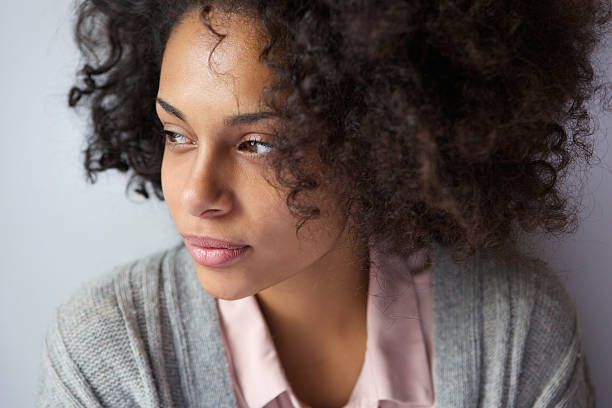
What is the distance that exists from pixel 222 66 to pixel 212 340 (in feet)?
1.84

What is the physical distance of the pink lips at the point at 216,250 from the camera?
3.17ft

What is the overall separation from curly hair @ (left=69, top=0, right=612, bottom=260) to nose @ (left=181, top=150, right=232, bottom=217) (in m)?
0.09

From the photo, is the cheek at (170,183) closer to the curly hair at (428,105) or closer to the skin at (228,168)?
the skin at (228,168)

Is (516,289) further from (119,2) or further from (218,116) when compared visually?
(119,2)

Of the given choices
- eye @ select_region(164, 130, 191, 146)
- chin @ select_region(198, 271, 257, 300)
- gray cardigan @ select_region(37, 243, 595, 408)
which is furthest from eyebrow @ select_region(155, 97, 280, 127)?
gray cardigan @ select_region(37, 243, 595, 408)

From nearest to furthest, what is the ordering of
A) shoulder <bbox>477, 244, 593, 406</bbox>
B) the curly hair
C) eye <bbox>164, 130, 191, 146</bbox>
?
the curly hair < eye <bbox>164, 130, 191, 146</bbox> < shoulder <bbox>477, 244, 593, 406</bbox>

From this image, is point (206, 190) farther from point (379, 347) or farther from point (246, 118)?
point (379, 347)

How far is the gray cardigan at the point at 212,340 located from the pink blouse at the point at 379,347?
0.14 feet

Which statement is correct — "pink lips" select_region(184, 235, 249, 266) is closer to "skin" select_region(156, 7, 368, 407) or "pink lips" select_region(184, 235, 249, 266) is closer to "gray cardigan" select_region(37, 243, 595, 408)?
"skin" select_region(156, 7, 368, 407)

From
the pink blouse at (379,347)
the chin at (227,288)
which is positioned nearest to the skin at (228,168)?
the chin at (227,288)

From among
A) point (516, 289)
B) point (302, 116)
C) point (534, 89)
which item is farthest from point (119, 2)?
point (516, 289)

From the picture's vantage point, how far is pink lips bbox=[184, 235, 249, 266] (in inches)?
38.1

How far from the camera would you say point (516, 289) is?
4.17 feet

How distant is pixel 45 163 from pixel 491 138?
1027 mm
